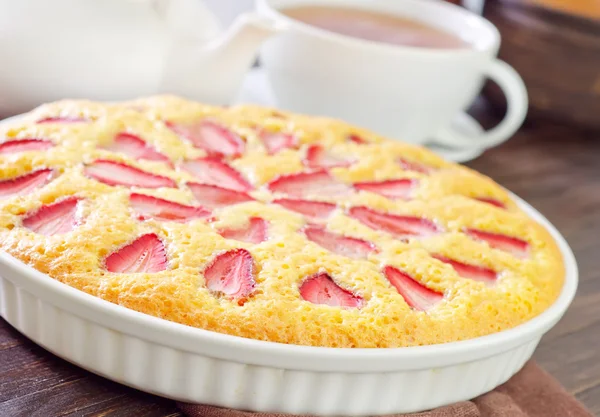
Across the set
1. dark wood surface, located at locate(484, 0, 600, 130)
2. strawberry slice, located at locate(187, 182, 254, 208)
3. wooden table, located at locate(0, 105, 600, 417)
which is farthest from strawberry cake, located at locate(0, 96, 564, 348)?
dark wood surface, located at locate(484, 0, 600, 130)

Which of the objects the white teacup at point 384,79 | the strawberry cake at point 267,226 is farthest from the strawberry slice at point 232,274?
the white teacup at point 384,79

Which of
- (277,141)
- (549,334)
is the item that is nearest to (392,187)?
(277,141)

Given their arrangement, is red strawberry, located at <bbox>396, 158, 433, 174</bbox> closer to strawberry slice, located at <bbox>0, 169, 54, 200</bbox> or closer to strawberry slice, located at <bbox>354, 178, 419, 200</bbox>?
strawberry slice, located at <bbox>354, 178, 419, 200</bbox>

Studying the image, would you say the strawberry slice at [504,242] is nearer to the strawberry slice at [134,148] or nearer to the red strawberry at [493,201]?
the red strawberry at [493,201]

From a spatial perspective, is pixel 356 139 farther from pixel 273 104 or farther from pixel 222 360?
pixel 222 360

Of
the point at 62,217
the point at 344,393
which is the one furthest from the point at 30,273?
the point at 344,393
